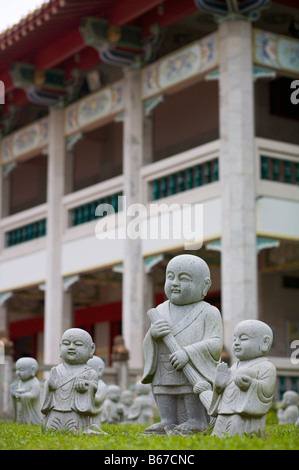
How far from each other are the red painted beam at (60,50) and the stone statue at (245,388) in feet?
43.1

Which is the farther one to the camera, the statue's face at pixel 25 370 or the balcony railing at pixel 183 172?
the balcony railing at pixel 183 172

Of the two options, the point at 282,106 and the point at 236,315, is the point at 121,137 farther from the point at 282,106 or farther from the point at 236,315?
the point at 236,315

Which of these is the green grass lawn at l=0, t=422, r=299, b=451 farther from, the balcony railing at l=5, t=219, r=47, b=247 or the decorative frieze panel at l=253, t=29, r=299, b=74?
the balcony railing at l=5, t=219, r=47, b=247

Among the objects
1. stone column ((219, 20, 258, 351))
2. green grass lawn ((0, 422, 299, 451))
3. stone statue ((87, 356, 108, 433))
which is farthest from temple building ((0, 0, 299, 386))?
green grass lawn ((0, 422, 299, 451))

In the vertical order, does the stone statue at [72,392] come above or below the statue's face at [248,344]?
below

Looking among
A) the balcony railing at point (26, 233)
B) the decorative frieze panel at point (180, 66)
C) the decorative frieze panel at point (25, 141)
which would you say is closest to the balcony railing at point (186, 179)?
the decorative frieze panel at point (180, 66)

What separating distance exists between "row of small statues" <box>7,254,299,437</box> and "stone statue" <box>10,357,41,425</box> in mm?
3115

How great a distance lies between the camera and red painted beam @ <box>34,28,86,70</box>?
20391mm

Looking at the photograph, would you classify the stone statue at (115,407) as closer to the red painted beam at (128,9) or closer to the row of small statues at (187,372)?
the row of small statues at (187,372)

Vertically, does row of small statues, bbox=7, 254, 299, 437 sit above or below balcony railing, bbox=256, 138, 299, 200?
below

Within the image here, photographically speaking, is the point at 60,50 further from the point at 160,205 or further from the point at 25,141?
the point at 160,205

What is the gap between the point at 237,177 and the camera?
17.0 meters

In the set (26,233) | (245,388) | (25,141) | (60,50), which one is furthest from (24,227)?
(245,388)

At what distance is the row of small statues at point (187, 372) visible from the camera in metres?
7.78
